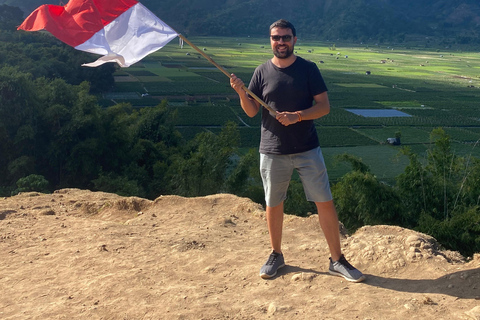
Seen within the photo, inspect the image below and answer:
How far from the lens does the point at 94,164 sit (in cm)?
2547

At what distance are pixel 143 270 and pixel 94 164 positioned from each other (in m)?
20.5

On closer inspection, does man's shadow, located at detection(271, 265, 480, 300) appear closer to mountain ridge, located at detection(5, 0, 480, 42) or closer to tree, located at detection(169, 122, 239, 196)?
tree, located at detection(169, 122, 239, 196)

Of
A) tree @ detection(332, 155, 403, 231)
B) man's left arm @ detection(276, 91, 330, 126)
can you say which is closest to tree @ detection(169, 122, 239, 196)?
tree @ detection(332, 155, 403, 231)

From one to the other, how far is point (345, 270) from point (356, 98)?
204 feet

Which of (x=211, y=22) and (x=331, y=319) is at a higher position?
(x=211, y=22)

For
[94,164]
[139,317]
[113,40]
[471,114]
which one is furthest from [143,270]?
[471,114]

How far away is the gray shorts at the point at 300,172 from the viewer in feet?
17.0

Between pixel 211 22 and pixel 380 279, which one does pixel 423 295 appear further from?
pixel 211 22

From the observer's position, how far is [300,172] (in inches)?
208

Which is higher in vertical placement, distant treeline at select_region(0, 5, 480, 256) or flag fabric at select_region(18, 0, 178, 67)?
flag fabric at select_region(18, 0, 178, 67)

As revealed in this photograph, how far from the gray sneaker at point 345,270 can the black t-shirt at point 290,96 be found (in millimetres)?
1171

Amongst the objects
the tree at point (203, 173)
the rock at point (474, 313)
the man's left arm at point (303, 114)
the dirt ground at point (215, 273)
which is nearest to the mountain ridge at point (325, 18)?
the tree at point (203, 173)

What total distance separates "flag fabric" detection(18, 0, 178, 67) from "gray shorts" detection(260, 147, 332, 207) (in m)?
1.97

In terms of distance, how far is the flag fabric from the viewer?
618 cm
